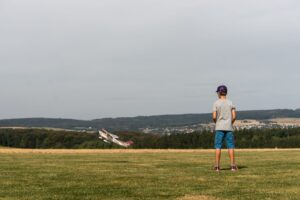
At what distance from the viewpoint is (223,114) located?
563 inches

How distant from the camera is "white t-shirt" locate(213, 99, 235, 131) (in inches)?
559

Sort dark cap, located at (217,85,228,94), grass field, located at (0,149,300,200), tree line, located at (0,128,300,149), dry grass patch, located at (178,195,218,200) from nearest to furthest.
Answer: dry grass patch, located at (178,195,218,200)
grass field, located at (0,149,300,200)
dark cap, located at (217,85,228,94)
tree line, located at (0,128,300,149)

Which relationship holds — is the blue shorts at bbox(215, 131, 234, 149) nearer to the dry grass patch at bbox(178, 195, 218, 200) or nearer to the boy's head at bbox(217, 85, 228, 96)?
the boy's head at bbox(217, 85, 228, 96)

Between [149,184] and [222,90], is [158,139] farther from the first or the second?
[149,184]

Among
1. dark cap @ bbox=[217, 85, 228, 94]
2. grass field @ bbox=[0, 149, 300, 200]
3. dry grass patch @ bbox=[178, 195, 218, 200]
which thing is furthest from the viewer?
dark cap @ bbox=[217, 85, 228, 94]

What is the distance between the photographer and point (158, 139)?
86.5 metres

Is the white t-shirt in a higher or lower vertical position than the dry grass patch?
higher

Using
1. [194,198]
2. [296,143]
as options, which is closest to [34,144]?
[296,143]

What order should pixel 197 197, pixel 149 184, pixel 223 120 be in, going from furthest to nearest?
pixel 223 120 → pixel 149 184 → pixel 197 197

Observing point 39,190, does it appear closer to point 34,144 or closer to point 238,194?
point 238,194

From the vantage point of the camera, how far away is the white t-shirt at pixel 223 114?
14.2 m

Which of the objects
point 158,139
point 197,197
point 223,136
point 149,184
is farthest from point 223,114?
point 158,139

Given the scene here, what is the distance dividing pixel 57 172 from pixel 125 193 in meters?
4.42

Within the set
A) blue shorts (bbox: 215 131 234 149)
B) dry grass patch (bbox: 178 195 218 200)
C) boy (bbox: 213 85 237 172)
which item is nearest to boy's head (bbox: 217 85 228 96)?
boy (bbox: 213 85 237 172)
